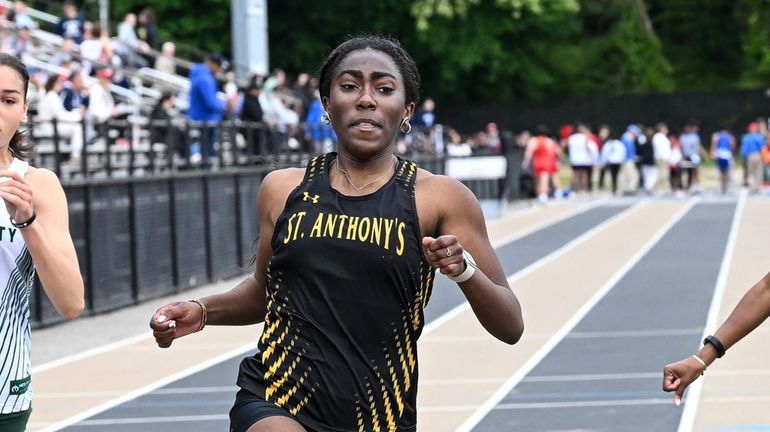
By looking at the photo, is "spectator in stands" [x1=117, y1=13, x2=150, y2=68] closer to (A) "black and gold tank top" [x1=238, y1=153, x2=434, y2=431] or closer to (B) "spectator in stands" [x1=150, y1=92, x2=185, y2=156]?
(B) "spectator in stands" [x1=150, y1=92, x2=185, y2=156]

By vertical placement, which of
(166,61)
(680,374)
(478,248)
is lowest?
(680,374)

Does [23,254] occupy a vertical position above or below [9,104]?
below

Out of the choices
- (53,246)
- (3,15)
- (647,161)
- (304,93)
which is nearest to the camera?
(53,246)

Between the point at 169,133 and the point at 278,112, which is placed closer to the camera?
the point at 169,133

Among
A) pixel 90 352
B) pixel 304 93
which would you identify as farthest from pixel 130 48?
pixel 90 352

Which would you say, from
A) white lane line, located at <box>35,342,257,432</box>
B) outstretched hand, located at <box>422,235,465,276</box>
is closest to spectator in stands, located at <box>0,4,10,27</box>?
white lane line, located at <box>35,342,257,432</box>

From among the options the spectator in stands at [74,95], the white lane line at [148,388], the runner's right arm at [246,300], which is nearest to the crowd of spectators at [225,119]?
the spectator in stands at [74,95]

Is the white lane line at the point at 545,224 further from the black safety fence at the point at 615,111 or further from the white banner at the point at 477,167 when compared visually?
the black safety fence at the point at 615,111

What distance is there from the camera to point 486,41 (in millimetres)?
56719

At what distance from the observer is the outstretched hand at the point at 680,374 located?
563 centimetres

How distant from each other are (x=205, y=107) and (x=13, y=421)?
16743mm

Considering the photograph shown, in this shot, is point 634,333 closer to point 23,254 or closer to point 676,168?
point 23,254

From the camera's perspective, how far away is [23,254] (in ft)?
15.0

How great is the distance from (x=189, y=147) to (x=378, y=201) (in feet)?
48.7
